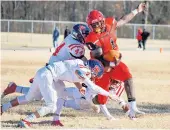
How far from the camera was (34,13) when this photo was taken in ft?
207

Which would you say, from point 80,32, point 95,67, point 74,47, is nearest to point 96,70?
point 95,67

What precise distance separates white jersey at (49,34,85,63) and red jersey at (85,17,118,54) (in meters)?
0.56

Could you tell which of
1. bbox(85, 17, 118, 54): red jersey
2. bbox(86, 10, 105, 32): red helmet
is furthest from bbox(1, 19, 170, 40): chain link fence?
bbox(86, 10, 105, 32): red helmet

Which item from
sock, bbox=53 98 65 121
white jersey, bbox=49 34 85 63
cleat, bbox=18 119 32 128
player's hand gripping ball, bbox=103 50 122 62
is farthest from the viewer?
player's hand gripping ball, bbox=103 50 122 62

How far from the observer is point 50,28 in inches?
2110

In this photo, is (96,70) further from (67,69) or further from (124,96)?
(124,96)

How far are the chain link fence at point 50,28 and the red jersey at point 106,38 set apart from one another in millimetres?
41530

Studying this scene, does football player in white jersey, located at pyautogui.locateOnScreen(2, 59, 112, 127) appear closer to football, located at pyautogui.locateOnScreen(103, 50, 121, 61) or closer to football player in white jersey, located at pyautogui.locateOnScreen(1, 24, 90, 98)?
football player in white jersey, located at pyautogui.locateOnScreen(1, 24, 90, 98)

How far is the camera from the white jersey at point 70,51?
9.02 metres

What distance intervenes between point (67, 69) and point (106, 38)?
177 centimetres

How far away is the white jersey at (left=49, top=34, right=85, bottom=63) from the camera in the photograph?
9.02 metres

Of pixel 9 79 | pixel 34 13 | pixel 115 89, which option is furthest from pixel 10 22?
pixel 115 89

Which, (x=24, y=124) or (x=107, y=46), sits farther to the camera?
(x=107, y=46)

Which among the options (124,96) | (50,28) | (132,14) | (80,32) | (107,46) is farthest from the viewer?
(50,28)
